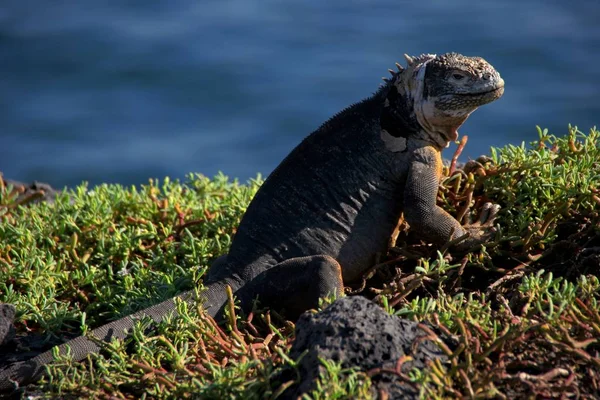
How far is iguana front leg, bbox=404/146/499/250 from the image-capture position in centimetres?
391

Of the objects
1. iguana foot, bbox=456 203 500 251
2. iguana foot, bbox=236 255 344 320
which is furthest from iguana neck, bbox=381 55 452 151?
iguana foot, bbox=236 255 344 320

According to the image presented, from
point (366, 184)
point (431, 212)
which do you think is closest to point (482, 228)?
point (431, 212)

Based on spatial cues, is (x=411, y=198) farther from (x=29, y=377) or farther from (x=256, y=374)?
(x=29, y=377)

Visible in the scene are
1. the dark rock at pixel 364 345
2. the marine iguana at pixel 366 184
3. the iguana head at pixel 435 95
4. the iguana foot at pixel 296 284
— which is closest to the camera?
the dark rock at pixel 364 345

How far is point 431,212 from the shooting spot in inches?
155

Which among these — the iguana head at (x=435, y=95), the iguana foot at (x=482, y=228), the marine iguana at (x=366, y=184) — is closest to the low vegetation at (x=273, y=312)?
the iguana foot at (x=482, y=228)

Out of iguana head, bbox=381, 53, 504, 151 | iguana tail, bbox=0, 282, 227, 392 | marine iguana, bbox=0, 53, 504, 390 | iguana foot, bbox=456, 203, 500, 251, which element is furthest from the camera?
iguana head, bbox=381, 53, 504, 151

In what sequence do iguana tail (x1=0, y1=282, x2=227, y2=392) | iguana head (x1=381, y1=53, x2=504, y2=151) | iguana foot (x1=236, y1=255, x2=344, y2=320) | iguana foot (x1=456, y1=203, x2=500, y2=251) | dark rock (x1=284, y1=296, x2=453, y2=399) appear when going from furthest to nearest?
iguana head (x1=381, y1=53, x2=504, y2=151) → iguana foot (x1=456, y1=203, x2=500, y2=251) → iguana foot (x1=236, y1=255, x2=344, y2=320) → iguana tail (x1=0, y1=282, x2=227, y2=392) → dark rock (x1=284, y1=296, x2=453, y2=399)

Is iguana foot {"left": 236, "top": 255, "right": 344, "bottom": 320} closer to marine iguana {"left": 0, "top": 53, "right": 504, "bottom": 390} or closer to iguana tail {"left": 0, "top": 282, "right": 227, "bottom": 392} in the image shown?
marine iguana {"left": 0, "top": 53, "right": 504, "bottom": 390}

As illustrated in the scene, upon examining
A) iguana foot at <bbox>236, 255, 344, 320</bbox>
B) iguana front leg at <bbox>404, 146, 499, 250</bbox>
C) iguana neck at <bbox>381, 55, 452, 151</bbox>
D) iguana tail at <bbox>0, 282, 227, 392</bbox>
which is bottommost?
iguana tail at <bbox>0, 282, 227, 392</bbox>

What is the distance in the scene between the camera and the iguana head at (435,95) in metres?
4.08

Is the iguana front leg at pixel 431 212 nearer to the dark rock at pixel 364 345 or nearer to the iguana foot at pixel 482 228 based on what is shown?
the iguana foot at pixel 482 228

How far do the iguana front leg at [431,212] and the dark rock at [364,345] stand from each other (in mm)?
1128

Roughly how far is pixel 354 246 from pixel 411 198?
34 cm
